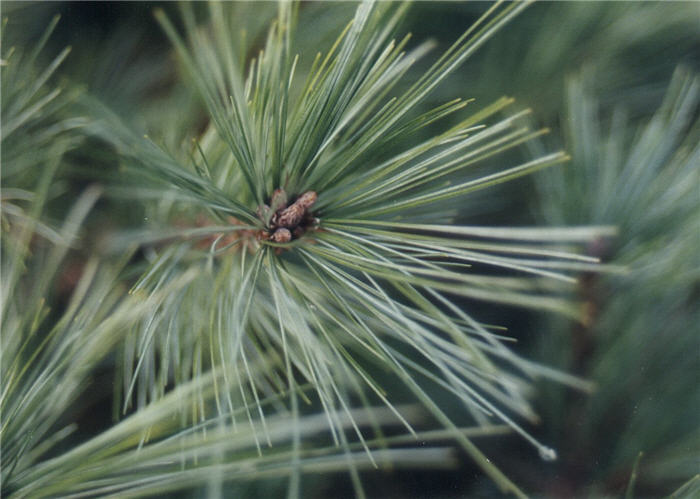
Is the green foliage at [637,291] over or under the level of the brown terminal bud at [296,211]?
under

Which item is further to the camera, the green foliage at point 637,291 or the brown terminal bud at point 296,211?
the green foliage at point 637,291

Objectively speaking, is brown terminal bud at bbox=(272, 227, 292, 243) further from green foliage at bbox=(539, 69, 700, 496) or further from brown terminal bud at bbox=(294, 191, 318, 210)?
green foliage at bbox=(539, 69, 700, 496)

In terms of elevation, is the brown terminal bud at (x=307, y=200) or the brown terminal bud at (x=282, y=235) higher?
the brown terminal bud at (x=307, y=200)

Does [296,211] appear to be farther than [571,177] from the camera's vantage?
No

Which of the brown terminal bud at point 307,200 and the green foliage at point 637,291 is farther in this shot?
the green foliage at point 637,291

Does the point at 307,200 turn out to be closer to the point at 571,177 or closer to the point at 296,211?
the point at 296,211

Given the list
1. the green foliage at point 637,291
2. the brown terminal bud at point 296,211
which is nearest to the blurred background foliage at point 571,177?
the green foliage at point 637,291

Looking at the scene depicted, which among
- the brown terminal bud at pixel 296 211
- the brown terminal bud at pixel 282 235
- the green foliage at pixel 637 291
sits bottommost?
the green foliage at pixel 637 291

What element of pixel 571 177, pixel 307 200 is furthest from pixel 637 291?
pixel 307 200

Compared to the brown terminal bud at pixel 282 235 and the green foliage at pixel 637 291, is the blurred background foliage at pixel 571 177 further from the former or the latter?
the brown terminal bud at pixel 282 235

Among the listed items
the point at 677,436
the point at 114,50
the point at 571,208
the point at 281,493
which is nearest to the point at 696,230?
the point at 571,208

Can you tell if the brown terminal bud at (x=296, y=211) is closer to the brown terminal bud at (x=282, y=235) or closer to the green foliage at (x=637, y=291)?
the brown terminal bud at (x=282, y=235)
